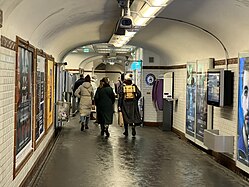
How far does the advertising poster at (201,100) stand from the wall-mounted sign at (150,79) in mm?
4675

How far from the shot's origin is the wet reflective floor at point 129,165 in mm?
6078

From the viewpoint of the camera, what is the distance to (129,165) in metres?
7.24

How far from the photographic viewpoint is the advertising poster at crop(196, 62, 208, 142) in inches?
338

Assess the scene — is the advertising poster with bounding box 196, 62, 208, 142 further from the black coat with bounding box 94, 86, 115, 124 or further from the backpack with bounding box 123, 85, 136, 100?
the black coat with bounding box 94, 86, 115, 124

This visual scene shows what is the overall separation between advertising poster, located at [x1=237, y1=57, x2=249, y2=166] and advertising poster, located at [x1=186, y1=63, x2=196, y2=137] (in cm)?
289

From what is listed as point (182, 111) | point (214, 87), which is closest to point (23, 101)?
point (214, 87)

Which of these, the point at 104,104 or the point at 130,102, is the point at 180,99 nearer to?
the point at 130,102

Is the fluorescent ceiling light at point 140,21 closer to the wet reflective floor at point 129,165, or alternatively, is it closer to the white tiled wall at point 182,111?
the white tiled wall at point 182,111

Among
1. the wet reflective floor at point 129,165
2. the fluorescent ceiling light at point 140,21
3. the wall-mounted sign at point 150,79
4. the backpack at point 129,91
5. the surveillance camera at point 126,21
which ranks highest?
the fluorescent ceiling light at point 140,21

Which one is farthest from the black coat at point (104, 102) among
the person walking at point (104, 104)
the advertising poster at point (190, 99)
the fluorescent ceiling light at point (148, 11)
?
the fluorescent ceiling light at point (148, 11)

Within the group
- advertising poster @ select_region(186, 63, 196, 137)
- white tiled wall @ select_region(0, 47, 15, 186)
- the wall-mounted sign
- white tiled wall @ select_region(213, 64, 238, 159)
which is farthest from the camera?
the wall-mounted sign

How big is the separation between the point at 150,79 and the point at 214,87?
249 inches

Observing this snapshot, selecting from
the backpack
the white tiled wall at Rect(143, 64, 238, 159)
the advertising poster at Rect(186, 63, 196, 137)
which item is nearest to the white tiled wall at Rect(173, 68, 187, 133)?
the white tiled wall at Rect(143, 64, 238, 159)

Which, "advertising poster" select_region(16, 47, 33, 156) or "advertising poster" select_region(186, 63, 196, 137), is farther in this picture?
"advertising poster" select_region(186, 63, 196, 137)
